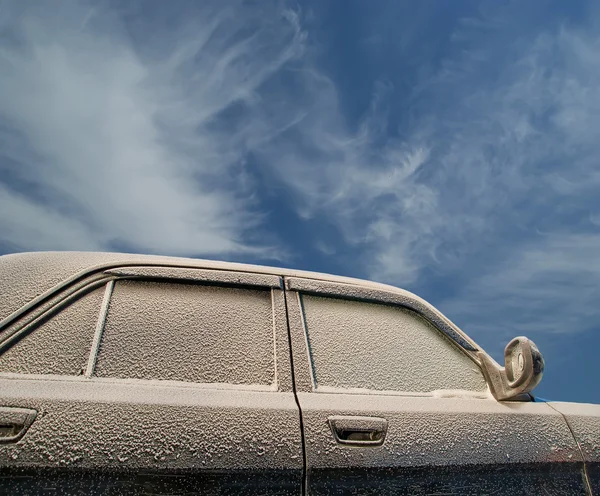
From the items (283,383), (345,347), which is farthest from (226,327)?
(345,347)

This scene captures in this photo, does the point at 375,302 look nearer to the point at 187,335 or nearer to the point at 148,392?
the point at 187,335

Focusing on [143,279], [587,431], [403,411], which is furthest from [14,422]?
[587,431]

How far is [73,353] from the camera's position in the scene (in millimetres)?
1657

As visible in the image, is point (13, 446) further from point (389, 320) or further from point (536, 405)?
point (536, 405)

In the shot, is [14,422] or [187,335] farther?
[187,335]

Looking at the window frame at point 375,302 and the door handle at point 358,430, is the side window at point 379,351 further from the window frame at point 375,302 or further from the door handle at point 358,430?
the door handle at point 358,430

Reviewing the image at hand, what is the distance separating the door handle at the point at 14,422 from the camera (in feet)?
4.43

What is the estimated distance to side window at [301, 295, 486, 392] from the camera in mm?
1907

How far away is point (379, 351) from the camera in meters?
2.03

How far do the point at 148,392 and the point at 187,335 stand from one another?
0.29 m

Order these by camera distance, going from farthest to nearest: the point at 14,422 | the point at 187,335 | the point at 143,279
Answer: the point at 143,279, the point at 187,335, the point at 14,422

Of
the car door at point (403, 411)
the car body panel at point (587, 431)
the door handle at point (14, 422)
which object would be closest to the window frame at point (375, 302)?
the car door at point (403, 411)

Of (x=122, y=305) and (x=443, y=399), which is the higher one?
(x=122, y=305)

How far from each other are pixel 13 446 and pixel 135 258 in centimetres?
91
